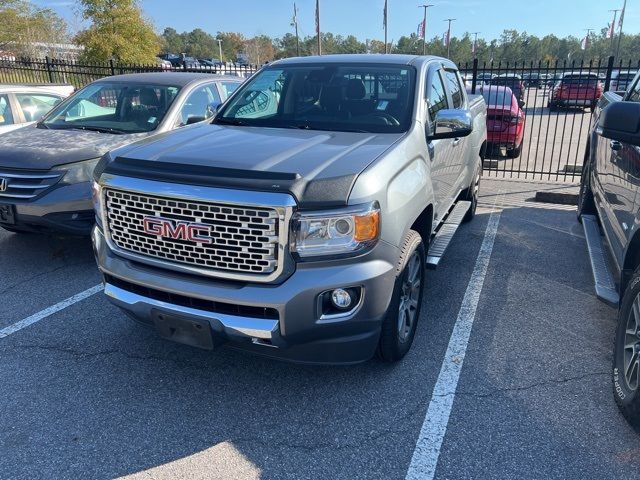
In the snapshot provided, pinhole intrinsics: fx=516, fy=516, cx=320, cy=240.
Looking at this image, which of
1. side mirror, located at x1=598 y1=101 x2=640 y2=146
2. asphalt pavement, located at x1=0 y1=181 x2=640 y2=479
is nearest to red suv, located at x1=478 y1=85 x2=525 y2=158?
asphalt pavement, located at x1=0 y1=181 x2=640 y2=479

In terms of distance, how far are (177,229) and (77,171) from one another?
269cm

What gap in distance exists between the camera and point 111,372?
3.36m

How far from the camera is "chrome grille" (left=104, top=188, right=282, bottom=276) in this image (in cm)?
262

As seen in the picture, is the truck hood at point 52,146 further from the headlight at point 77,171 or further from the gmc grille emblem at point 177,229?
the gmc grille emblem at point 177,229

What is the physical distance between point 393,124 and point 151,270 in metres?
1.97

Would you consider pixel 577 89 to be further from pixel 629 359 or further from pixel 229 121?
pixel 629 359

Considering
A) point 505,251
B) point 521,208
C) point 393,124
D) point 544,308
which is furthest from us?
point 521,208

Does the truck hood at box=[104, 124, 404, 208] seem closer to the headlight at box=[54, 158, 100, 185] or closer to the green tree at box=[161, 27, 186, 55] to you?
the headlight at box=[54, 158, 100, 185]

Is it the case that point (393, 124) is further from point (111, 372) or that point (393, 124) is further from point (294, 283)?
point (111, 372)

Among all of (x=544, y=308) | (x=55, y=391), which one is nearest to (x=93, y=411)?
(x=55, y=391)

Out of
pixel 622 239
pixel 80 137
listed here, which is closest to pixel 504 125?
pixel 622 239

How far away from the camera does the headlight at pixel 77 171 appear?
15.9ft

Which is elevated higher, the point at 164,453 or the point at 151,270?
the point at 151,270

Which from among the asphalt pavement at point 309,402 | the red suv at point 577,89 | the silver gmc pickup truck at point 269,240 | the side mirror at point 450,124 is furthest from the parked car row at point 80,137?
the red suv at point 577,89
